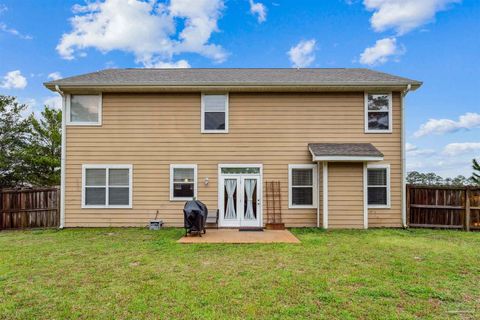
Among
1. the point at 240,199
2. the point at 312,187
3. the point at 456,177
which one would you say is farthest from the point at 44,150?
the point at 456,177

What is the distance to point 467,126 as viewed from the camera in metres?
16.8

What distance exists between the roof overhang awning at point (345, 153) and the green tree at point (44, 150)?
1858 cm

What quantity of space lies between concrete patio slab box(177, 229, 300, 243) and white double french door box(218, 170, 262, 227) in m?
0.56

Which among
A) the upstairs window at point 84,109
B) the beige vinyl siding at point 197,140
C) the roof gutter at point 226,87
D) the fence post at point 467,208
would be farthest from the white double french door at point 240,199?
the fence post at point 467,208

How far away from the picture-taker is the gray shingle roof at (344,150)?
8602 millimetres

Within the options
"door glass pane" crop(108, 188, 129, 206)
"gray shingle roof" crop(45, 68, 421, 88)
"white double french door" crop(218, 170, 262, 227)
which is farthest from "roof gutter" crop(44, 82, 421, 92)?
"door glass pane" crop(108, 188, 129, 206)

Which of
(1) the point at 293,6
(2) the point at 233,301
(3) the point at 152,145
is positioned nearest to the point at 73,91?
(3) the point at 152,145

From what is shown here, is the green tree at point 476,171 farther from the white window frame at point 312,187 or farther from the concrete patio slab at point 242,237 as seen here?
the concrete patio slab at point 242,237

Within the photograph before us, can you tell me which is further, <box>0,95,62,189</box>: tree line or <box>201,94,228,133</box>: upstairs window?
<box>0,95,62,189</box>: tree line

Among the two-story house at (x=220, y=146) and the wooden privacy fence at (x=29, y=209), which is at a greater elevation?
the two-story house at (x=220, y=146)

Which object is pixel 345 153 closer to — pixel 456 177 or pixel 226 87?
pixel 226 87

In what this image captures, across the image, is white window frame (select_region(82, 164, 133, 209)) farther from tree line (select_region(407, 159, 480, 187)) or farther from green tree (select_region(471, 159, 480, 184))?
green tree (select_region(471, 159, 480, 184))

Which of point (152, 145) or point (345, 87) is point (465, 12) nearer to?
point (345, 87)

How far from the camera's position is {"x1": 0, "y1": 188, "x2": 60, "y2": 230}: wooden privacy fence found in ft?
30.8
